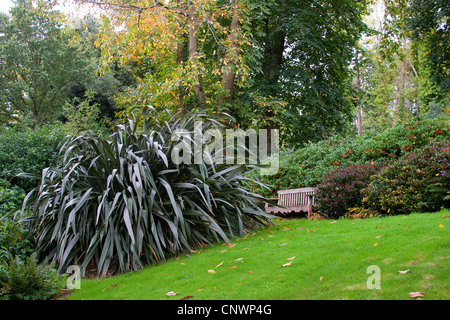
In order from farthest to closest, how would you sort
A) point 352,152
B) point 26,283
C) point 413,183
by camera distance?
1. point 352,152
2. point 413,183
3. point 26,283

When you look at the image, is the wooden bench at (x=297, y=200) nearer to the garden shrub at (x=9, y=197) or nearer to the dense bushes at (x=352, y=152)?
the dense bushes at (x=352, y=152)

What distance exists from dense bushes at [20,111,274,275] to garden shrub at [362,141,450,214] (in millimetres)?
2220

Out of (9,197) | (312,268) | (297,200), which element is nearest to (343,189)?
(297,200)

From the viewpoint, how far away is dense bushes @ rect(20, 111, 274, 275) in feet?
16.4

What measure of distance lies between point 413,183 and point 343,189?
140cm

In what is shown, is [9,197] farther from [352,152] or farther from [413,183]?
[413,183]

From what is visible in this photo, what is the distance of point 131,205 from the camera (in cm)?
500

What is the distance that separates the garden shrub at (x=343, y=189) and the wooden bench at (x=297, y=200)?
0.57ft

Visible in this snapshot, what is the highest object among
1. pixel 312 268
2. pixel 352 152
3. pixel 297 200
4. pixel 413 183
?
pixel 352 152

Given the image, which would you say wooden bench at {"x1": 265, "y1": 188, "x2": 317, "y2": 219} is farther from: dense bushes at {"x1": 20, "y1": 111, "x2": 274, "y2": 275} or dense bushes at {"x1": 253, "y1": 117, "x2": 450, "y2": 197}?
dense bushes at {"x1": 20, "y1": 111, "x2": 274, "y2": 275}

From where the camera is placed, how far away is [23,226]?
5641 millimetres

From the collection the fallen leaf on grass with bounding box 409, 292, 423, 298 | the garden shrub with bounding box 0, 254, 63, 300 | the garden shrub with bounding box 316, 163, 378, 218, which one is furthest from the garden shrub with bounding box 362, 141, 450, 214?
the garden shrub with bounding box 0, 254, 63, 300

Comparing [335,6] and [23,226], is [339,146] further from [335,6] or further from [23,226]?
[23,226]

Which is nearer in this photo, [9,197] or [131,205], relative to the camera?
[131,205]
